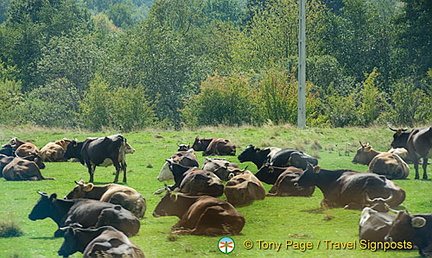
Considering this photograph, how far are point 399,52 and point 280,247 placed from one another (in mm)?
57870

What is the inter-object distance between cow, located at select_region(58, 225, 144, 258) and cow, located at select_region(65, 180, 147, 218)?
334cm

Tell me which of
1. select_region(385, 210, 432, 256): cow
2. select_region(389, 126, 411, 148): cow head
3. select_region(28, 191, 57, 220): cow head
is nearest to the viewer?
select_region(385, 210, 432, 256): cow

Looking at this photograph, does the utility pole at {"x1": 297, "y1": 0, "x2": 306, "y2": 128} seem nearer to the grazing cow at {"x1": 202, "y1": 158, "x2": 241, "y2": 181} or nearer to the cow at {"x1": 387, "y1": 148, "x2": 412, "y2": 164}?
the cow at {"x1": 387, "y1": 148, "x2": 412, "y2": 164}

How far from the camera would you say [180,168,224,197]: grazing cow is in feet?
60.9

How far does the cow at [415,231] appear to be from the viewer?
12633 millimetres

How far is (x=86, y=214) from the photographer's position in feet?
47.8

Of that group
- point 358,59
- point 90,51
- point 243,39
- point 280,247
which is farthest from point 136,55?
point 280,247

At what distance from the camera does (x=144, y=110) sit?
56.2 m

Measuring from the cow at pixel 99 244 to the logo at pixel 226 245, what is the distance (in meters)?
2.10

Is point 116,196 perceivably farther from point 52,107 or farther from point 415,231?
point 52,107

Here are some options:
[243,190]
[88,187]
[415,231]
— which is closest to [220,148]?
[243,190]

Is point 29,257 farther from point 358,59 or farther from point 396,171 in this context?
point 358,59

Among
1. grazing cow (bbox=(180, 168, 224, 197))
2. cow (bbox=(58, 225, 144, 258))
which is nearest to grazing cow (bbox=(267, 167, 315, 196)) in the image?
grazing cow (bbox=(180, 168, 224, 197))

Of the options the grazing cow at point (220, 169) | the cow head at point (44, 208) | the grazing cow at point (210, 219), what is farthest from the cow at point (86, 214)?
the grazing cow at point (220, 169)
